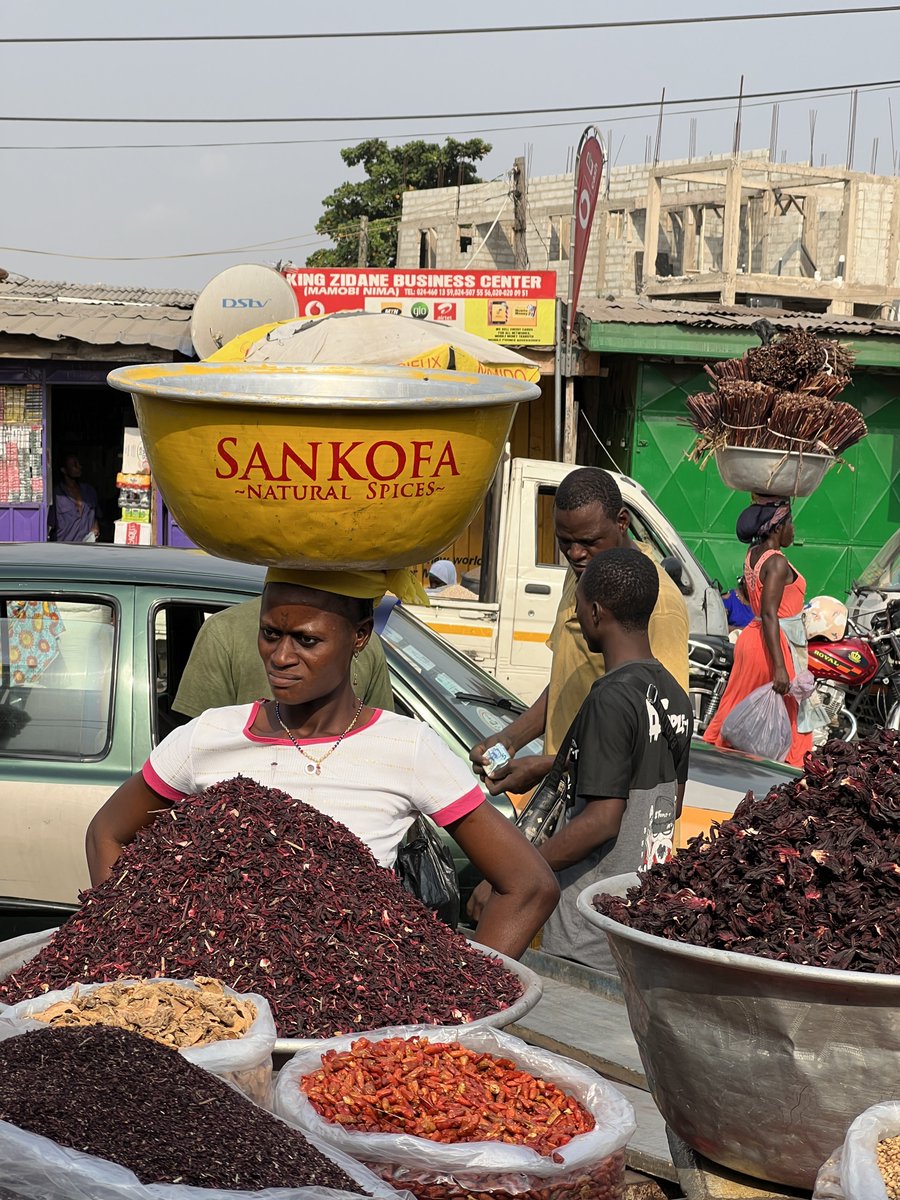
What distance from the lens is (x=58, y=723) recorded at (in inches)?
187

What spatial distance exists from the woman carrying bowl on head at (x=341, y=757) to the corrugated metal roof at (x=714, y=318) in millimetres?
12104

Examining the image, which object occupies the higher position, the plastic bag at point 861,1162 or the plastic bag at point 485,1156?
the plastic bag at point 861,1162

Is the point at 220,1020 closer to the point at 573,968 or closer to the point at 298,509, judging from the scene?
the point at 298,509

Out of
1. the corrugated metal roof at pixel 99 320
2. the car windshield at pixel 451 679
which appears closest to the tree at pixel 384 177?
the corrugated metal roof at pixel 99 320

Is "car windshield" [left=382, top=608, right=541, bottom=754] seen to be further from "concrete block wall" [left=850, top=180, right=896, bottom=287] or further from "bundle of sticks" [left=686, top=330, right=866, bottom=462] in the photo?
"concrete block wall" [left=850, top=180, right=896, bottom=287]

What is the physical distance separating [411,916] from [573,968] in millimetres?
674

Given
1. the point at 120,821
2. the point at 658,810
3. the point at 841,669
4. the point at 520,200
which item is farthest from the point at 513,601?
the point at 520,200

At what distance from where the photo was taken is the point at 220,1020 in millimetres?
1998

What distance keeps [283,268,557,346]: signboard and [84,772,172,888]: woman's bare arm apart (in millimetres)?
11342

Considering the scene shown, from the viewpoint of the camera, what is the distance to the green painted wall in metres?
15.3

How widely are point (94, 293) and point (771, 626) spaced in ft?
40.2

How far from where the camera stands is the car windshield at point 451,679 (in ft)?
16.0

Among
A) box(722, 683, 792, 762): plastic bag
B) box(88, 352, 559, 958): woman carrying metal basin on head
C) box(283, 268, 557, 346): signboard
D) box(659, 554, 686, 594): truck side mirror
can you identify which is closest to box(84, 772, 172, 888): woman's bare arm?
box(88, 352, 559, 958): woman carrying metal basin on head

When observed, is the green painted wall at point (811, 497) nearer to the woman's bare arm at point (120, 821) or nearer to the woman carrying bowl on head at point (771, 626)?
the woman carrying bowl on head at point (771, 626)
